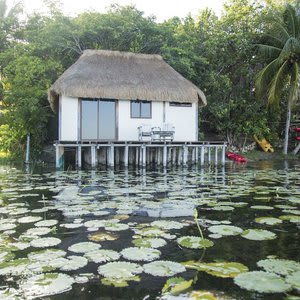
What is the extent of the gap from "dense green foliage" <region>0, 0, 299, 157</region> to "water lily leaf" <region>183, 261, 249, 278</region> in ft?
40.5

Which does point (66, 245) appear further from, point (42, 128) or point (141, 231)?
point (42, 128)

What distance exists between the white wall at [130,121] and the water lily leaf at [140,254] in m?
10.6

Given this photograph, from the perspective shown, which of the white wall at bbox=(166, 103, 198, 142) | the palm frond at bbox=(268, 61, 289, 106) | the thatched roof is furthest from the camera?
the palm frond at bbox=(268, 61, 289, 106)

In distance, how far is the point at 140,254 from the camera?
253cm

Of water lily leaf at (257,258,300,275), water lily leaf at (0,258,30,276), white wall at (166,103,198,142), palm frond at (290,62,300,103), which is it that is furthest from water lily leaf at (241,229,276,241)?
palm frond at (290,62,300,103)

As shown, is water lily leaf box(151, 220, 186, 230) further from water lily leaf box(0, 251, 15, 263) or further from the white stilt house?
the white stilt house

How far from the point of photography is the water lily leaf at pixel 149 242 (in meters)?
2.77

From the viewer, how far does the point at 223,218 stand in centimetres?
386

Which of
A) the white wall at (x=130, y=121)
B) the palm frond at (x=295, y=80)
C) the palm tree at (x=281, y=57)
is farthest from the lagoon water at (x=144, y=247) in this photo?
the palm frond at (x=295, y=80)

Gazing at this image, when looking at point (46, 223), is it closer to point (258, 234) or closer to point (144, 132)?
point (258, 234)

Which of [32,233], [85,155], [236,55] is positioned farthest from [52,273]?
[236,55]

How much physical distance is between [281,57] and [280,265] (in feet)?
51.0

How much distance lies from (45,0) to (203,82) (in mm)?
10928

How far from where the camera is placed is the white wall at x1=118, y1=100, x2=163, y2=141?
42.9ft
